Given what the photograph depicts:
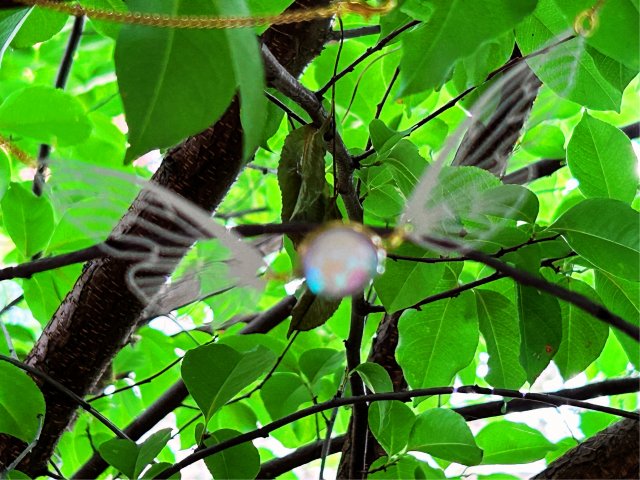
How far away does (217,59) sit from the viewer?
28cm

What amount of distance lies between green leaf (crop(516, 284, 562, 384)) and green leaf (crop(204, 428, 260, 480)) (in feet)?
0.73

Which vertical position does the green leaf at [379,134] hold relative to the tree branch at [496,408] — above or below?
above

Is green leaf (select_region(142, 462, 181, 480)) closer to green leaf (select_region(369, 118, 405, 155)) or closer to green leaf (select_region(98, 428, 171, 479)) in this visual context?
green leaf (select_region(98, 428, 171, 479))

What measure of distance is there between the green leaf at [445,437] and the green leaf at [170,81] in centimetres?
36

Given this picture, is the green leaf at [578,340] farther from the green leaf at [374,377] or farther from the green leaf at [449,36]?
the green leaf at [449,36]

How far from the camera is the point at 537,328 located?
496mm

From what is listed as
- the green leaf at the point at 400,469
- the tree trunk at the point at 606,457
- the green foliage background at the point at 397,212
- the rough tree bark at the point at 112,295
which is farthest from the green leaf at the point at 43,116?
the tree trunk at the point at 606,457

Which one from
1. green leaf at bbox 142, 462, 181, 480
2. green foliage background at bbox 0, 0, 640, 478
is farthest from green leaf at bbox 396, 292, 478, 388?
green leaf at bbox 142, 462, 181, 480

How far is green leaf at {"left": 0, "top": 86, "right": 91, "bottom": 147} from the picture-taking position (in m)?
0.67

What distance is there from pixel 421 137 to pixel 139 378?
1.85 feet

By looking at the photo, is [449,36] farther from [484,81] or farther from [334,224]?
[484,81]

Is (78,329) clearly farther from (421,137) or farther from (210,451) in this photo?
(421,137)

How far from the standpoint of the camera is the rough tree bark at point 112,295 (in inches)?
26.1

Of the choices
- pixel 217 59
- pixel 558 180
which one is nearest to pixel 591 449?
pixel 217 59
